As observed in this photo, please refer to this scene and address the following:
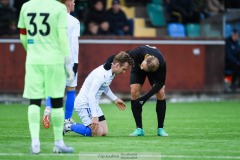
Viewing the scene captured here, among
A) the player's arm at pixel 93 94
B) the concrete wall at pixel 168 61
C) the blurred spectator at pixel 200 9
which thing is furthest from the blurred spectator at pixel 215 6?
the player's arm at pixel 93 94

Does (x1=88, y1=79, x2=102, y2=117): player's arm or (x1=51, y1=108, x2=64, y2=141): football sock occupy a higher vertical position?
(x1=51, y1=108, x2=64, y2=141): football sock

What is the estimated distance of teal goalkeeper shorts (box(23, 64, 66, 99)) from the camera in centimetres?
1202

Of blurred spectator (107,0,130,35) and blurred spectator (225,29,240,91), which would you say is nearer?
blurred spectator (107,0,130,35)

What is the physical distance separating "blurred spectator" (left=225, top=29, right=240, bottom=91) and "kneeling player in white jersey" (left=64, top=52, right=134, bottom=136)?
1395 cm

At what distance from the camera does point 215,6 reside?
103 ft

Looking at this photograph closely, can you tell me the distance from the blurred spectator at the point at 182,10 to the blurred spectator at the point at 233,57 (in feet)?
5.41

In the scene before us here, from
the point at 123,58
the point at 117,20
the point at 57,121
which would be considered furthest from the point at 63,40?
the point at 117,20

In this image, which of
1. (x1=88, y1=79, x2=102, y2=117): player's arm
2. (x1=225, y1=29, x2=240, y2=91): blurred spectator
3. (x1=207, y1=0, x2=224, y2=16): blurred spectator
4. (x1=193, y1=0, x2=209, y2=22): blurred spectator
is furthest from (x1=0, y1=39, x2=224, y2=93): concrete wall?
(x1=88, y1=79, x2=102, y2=117): player's arm

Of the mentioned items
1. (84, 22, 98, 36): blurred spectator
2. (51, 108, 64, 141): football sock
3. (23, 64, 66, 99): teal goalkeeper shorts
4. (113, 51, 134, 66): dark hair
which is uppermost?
(23, 64, 66, 99): teal goalkeeper shorts

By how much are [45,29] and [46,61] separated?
43 cm

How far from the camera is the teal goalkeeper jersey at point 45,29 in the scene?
12.0m

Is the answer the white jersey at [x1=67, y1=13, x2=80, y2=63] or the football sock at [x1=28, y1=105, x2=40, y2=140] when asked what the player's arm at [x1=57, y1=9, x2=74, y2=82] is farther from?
the white jersey at [x1=67, y1=13, x2=80, y2=63]

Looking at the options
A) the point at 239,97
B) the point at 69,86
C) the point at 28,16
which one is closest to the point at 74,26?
the point at 69,86

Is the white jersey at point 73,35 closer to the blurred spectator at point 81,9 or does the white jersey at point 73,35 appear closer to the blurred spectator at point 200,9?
the blurred spectator at point 81,9
